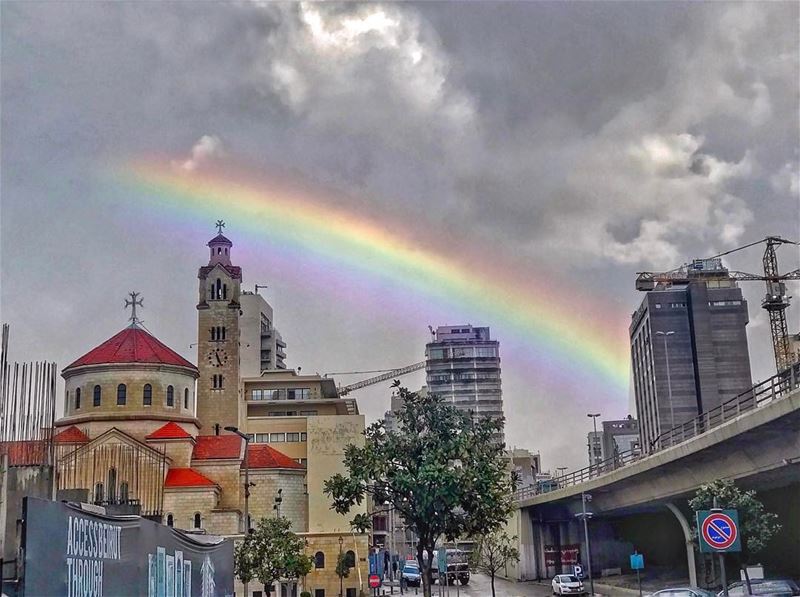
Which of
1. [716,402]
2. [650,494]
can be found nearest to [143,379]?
[650,494]

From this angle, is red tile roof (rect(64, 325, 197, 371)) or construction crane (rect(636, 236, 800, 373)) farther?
construction crane (rect(636, 236, 800, 373))

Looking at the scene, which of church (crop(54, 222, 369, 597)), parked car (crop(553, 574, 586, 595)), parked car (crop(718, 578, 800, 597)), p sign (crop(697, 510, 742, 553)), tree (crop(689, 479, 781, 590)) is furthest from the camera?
church (crop(54, 222, 369, 597))

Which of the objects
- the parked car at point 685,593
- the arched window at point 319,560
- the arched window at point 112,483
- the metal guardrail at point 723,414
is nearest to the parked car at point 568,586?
the metal guardrail at point 723,414

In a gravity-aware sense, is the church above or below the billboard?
above

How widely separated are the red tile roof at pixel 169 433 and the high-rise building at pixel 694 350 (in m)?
87.8

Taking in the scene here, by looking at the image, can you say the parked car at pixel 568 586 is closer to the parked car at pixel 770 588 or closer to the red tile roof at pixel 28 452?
the parked car at pixel 770 588

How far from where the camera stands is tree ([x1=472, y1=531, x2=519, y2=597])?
74562mm

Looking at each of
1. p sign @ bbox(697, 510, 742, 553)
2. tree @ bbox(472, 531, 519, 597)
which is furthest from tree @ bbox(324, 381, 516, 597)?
tree @ bbox(472, 531, 519, 597)

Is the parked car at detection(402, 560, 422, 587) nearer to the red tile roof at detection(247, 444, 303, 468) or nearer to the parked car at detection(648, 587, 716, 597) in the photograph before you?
the red tile roof at detection(247, 444, 303, 468)

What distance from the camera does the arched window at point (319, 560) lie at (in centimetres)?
8631

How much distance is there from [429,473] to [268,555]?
98.1 feet

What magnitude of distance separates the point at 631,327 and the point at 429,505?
154 m

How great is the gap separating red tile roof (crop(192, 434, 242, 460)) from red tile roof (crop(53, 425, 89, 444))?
10075 mm

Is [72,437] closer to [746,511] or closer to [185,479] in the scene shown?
[185,479]
